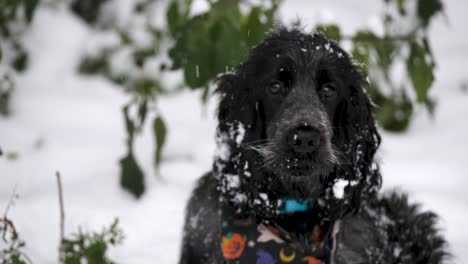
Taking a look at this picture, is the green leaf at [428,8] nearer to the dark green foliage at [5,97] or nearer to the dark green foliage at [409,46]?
the dark green foliage at [409,46]

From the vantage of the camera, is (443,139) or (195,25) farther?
(443,139)

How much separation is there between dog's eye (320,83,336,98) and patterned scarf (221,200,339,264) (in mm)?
561

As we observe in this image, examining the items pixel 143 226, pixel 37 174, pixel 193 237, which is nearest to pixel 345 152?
pixel 193 237

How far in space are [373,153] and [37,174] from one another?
295 cm

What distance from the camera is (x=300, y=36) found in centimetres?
299

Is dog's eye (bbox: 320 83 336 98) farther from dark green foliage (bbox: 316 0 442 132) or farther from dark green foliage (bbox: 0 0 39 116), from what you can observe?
dark green foliage (bbox: 0 0 39 116)

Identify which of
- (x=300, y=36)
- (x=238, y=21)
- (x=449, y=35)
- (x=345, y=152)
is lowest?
(x=345, y=152)

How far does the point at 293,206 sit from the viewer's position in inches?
116

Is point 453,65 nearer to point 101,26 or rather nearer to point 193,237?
point 101,26

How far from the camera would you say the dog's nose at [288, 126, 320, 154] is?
2572 mm

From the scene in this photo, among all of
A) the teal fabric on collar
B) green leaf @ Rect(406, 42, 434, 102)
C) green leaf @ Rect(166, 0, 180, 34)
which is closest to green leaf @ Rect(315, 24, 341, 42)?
green leaf @ Rect(406, 42, 434, 102)

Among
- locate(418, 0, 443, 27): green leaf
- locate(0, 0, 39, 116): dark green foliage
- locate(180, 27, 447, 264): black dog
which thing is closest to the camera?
locate(180, 27, 447, 264): black dog

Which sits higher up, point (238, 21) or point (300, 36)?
point (238, 21)

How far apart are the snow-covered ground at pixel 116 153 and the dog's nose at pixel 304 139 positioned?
819 millimetres
